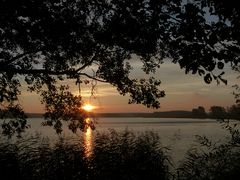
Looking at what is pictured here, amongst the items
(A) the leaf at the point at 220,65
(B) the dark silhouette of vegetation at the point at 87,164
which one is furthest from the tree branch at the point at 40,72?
(A) the leaf at the point at 220,65

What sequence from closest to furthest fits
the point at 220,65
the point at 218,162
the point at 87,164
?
the point at 220,65 → the point at 218,162 → the point at 87,164

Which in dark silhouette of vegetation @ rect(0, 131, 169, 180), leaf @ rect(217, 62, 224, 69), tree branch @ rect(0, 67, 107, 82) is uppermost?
tree branch @ rect(0, 67, 107, 82)

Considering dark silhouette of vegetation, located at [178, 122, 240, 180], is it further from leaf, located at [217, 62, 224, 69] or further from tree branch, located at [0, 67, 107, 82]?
tree branch, located at [0, 67, 107, 82]

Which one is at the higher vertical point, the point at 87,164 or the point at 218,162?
the point at 218,162

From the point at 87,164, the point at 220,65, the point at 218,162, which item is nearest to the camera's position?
the point at 220,65

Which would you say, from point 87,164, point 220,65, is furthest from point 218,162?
point 220,65

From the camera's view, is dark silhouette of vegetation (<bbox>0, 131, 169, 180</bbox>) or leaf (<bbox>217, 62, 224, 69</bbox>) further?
dark silhouette of vegetation (<bbox>0, 131, 169, 180</bbox>)

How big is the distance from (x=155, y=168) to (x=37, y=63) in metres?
9.71

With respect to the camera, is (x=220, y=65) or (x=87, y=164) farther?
(x=87, y=164)

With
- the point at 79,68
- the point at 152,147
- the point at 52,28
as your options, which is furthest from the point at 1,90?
the point at 152,147

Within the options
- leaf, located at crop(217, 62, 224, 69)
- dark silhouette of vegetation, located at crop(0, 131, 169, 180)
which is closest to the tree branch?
dark silhouette of vegetation, located at crop(0, 131, 169, 180)

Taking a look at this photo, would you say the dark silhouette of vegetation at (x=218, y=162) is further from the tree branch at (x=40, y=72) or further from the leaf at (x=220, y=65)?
the tree branch at (x=40, y=72)

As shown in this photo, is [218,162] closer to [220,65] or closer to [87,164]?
[87,164]

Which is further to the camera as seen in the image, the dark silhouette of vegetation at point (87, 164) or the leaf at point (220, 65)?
the dark silhouette of vegetation at point (87, 164)
